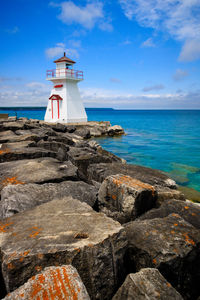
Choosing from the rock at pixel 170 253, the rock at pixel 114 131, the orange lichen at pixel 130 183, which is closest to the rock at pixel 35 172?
the orange lichen at pixel 130 183

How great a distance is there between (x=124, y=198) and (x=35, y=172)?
188cm

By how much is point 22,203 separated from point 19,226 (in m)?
0.70

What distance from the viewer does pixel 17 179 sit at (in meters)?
3.96

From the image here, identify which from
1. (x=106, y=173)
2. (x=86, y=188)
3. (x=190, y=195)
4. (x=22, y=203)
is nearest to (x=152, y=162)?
(x=190, y=195)

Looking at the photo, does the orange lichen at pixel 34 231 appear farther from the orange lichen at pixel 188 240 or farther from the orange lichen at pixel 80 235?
the orange lichen at pixel 188 240

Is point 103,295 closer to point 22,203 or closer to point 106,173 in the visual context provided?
point 22,203

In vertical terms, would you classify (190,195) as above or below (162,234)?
below

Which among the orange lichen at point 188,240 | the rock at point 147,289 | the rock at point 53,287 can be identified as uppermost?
the rock at point 53,287

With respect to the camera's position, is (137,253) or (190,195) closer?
(137,253)

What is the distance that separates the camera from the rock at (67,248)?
188cm

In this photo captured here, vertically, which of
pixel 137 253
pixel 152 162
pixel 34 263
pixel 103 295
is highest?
pixel 34 263

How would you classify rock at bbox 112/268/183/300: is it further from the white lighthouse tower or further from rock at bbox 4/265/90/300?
the white lighthouse tower

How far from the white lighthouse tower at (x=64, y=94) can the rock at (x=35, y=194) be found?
1000 inches

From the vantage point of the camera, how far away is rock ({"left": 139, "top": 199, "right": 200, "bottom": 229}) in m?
3.26
